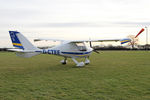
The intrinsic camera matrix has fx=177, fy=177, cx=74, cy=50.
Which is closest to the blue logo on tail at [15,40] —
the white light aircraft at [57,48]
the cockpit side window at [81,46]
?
the white light aircraft at [57,48]

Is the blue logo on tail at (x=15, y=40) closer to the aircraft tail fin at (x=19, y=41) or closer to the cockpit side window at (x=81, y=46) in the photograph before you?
the aircraft tail fin at (x=19, y=41)

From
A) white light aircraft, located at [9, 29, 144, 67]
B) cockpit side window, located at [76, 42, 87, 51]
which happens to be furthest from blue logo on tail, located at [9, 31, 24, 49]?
cockpit side window, located at [76, 42, 87, 51]

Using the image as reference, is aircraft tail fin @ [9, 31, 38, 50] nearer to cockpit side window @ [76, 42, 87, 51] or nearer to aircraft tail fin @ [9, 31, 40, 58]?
aircraft tail fin @ [9, 31, 40, 58]

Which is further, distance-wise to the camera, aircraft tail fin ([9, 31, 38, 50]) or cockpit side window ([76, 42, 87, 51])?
cockpit side window ([76, 42, 87, 51])

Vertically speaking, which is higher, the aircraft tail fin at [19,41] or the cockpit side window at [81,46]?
the aircraft tail fin at [19,41]

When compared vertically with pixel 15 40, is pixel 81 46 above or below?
below

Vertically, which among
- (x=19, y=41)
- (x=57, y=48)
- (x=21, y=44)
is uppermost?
(x=19, y=41)

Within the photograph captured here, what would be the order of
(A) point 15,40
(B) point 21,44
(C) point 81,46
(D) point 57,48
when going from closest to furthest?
1. (A) point 15,40
2. (B) point 21,44
3. (D) point 57,48
4. (C) point 81,46

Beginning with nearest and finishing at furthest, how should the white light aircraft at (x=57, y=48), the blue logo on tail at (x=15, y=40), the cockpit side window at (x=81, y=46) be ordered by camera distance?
the blue logo on tail at (x=15, y=40) → the white light aircraft at (x=57, y=48) → the cockpit side window at (x=81, y=46)

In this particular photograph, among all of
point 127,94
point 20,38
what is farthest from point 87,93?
point 20,38

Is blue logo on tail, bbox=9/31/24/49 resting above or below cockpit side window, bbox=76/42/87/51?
above

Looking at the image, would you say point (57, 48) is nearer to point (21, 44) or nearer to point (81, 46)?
point (81, 46)

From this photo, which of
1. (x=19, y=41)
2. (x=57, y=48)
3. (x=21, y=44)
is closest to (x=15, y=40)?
(x=19, y=41)

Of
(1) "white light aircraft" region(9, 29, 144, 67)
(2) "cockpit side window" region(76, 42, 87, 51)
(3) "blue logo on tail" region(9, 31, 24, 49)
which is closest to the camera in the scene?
(3) "blue logo on tail" region(9, 31, 24, 49)
